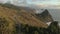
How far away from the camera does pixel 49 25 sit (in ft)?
2.78

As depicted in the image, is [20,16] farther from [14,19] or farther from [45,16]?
[45,16]

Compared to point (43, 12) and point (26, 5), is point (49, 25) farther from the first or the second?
point (26, 5)

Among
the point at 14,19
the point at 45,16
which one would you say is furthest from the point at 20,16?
the point at 45,16

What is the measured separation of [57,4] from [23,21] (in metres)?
0.28

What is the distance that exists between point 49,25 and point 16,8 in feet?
0.77

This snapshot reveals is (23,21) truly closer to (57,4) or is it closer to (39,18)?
(39,18)

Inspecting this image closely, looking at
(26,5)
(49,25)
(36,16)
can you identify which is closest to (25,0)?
(26,5)

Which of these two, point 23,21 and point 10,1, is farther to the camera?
point 10,1

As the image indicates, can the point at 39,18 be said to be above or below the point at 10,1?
below

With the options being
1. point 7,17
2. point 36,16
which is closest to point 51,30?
point 36,16

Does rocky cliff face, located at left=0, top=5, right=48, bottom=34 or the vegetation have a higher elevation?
rocky cliff face, located at left=0, top=5, right=48, bottom=34

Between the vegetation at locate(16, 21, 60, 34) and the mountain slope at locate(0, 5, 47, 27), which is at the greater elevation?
the mountain slope at locate(0, 5, 47, 27)

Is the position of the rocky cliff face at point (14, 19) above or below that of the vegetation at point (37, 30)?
above

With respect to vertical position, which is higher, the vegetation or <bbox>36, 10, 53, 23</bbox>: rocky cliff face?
<bbox>36, 10, 53, 23</bbox>: rocky cliff face
